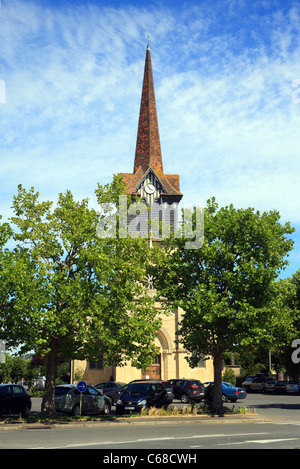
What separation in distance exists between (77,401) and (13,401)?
2849 millimetres

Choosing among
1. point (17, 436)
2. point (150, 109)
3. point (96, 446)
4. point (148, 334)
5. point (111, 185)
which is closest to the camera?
point (96, 446)

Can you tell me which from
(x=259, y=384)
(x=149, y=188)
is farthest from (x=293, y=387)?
(x=149, y=188)

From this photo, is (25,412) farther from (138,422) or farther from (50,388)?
(138,422)

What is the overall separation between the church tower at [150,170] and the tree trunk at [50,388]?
29890 mm

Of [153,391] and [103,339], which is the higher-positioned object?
[103,339]

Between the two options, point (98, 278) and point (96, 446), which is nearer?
point (96, 446)

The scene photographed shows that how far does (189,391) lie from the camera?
32906mm

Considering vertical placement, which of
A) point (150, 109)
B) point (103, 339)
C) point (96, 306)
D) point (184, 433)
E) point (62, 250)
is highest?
point (150, 109)

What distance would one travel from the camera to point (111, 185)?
A: 23047mm

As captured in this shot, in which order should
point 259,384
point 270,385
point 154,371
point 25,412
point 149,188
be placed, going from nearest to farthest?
point 25,412, point 154,371, point 270,385, point 259,384, point 149,188
